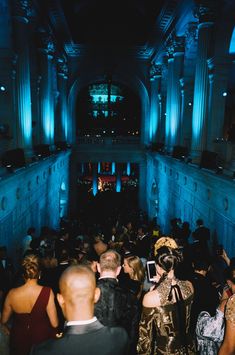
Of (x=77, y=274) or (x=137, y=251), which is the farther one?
(x=137, y=251)

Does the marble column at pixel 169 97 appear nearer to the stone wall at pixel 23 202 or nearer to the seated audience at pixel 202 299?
the stone wall at pixel 23 202

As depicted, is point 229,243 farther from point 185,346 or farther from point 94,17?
point 94,17

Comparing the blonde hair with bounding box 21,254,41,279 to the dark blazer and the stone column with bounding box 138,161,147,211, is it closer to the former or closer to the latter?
the dark blazer

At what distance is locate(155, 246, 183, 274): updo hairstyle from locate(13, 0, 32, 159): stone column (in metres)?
9.39

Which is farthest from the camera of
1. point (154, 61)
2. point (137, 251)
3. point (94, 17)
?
point (154, 61)

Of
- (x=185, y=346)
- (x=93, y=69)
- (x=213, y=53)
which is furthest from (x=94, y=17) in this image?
(x=185, y=346)

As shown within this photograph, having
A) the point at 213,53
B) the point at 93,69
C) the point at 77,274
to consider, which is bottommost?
the point at 77,274

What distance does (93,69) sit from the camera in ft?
89.5

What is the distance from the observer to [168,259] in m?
3.58

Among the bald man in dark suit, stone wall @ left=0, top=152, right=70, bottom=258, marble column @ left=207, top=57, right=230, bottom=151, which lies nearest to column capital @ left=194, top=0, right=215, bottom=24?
marble column @ left=207, top=57, right=230, bottom=151

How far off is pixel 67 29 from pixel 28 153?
41.9 ft

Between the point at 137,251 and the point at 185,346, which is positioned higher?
the point at 185,346

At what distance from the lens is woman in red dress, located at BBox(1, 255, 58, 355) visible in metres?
3.70

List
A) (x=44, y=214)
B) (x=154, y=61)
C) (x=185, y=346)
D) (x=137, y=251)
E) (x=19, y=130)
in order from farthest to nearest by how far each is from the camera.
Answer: (x=154, y=61) < (x=44, y=214) < (x=19, y=130) < (x=137, y=251) < (x=185, y=346)
